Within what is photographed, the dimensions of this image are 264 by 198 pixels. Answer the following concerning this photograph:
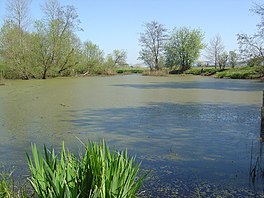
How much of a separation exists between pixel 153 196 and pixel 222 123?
2.70 meters

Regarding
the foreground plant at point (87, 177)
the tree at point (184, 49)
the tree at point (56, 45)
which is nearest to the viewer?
the foreground plant at point (87, 177)

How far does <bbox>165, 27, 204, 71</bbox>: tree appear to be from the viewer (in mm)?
30406

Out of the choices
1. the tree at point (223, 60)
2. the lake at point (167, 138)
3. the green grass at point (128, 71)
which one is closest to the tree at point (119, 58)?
the green grass at point (128, 71)

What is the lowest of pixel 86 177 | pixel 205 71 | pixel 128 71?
pixel 86 177

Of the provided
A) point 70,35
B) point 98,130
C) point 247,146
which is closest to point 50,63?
point 70,35

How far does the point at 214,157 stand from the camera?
269cm

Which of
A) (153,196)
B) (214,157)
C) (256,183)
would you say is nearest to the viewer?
(153,196)

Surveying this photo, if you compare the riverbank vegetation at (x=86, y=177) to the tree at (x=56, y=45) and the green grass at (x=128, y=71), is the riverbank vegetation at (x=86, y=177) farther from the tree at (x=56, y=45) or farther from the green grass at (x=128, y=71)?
the green grass at (x=128, y=71)

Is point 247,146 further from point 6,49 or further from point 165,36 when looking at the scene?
point 165,36

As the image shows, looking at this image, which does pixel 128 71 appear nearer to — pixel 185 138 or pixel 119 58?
pixel 119 58

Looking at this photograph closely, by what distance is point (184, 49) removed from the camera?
99.8ft

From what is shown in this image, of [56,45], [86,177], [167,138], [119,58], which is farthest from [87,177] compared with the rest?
[119,58]

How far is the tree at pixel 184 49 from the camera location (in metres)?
30.4

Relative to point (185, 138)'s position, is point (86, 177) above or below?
above
